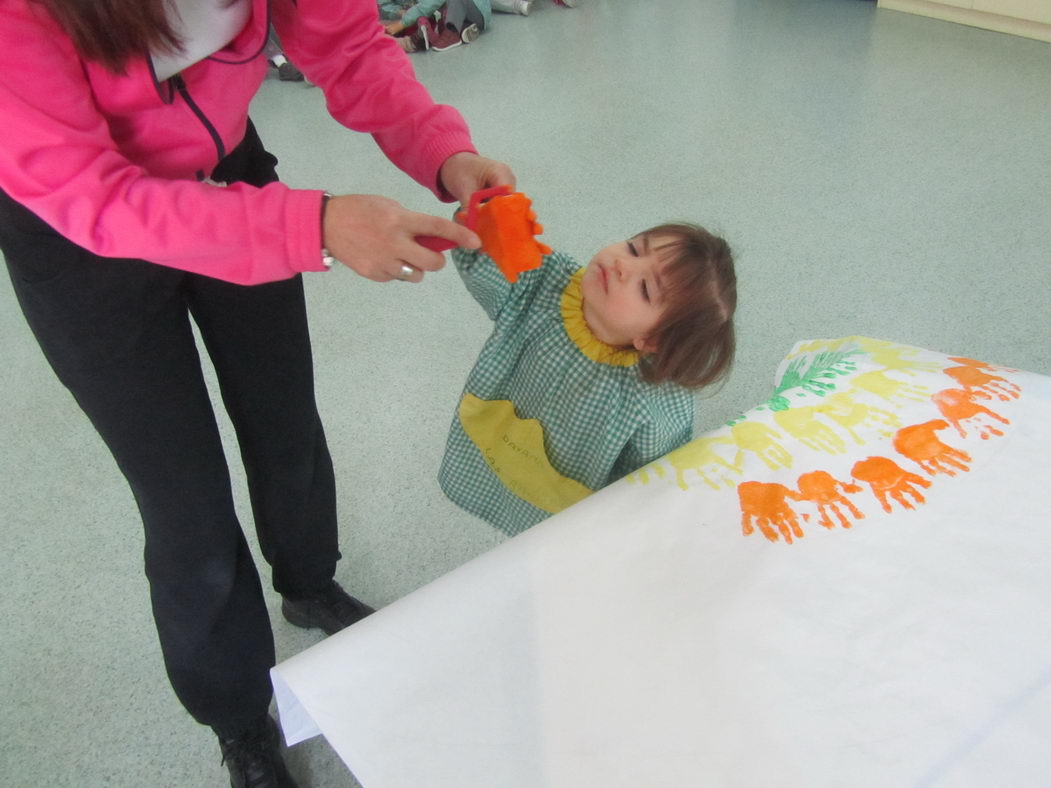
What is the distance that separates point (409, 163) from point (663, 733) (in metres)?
0.61

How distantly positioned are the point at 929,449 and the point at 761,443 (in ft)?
0.59

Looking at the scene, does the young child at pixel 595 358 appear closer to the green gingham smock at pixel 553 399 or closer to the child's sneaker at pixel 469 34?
the green gingham smock at pixel 553 399

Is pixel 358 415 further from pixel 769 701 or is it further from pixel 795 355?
pixel 769 701

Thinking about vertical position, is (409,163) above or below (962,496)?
above

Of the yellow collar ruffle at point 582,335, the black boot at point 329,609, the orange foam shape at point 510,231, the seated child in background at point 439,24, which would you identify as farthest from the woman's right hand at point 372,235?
the seated child in background at point 439,24

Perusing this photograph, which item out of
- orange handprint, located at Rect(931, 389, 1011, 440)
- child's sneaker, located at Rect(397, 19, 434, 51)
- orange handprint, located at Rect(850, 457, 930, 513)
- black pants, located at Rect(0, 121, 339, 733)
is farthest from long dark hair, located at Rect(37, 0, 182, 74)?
child's sneaker, located at Rect(397, 19, 434, 51)

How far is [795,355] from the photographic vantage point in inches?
47.3

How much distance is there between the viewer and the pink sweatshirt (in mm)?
560

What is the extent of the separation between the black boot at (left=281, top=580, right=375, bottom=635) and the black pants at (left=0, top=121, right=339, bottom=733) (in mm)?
161

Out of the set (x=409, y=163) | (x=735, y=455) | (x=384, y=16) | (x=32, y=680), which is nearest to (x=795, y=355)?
(x=735, y=455)

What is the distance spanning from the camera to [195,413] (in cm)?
78

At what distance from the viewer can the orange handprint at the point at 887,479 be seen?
0.83 metres

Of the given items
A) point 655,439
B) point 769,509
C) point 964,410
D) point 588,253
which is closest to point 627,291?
point 655,439

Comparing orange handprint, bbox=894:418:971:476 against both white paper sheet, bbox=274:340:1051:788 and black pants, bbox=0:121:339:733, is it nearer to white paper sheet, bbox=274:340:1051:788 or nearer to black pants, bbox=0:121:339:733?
white paper sheet, bbox=274:340:1051:788
